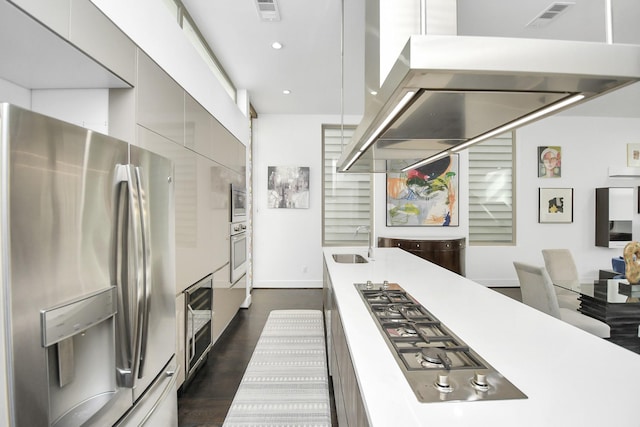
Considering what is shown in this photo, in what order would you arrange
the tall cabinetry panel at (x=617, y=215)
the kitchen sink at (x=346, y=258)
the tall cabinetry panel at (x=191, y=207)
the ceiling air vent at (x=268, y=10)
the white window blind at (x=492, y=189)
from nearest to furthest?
the tall cabinetry panel at (x=191, y=207)
the ceiling air vent at (x=268, y=10)
the kitchen sink at (x=346, y=258)
the tall cabinetry panel at (x=617, y=215)
the white window blind at (x=492, y=189)

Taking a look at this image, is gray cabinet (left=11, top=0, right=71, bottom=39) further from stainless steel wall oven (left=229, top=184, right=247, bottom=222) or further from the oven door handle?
stainless steel wall oven (left=229, top=184, right=247, bottom=222)

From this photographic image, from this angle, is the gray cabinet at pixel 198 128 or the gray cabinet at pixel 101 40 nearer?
the gray cabinet at pixel 101 40

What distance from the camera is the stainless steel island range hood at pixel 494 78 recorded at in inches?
29.5

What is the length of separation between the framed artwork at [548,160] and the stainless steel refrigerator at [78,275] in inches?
229

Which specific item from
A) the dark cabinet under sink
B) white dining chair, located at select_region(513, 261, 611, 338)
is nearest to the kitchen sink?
white dining chair, located at select_region(513, 261, 611, 338)

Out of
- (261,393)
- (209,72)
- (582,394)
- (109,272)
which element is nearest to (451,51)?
(582,394)

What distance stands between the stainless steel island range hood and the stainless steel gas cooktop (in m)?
0.79

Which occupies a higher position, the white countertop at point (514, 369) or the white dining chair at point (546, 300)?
the white countertop at point (514, 369)

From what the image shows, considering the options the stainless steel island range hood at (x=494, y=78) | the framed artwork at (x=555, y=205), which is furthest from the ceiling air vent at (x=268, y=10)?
the framed artwork at (x=555, y=205)

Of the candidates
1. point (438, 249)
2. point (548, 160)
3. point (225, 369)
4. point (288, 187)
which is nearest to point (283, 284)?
point (288, 187)

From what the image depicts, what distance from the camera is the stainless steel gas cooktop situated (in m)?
0.78

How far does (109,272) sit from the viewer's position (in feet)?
3.48

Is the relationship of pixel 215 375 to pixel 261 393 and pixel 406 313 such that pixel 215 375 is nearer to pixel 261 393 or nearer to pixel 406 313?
pixel 261 393

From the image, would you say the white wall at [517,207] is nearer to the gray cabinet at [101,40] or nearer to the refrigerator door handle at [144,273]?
the gray cabinet at [101,40]
